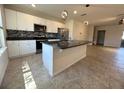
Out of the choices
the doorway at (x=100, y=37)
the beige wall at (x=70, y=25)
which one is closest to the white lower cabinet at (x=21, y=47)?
the beige wall at (x=70, y=25)

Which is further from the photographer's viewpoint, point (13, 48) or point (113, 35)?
point (113, 35)

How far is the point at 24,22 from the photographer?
3793 millimetres

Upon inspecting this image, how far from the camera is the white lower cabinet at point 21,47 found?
10.9 ft

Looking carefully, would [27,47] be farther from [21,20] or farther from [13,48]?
[21,20]

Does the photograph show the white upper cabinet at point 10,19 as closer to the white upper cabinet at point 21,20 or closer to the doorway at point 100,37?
the white upper cabinet at point 21,20

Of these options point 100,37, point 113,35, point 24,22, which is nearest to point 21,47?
point 24,22

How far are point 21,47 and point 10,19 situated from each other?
1.31 m

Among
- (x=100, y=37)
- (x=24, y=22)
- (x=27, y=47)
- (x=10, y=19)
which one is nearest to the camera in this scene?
(x=10, y=19)

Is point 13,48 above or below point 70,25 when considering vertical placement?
below

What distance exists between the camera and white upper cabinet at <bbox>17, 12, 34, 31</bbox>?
3602 mm

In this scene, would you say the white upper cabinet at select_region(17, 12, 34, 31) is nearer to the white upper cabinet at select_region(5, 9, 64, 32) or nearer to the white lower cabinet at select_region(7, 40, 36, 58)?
the white upper cabinet at select_region(5, 9, 64, 32)

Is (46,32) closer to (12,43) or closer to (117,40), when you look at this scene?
(12,43)

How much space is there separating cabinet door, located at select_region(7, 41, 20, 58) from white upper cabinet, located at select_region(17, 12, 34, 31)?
31.0 inches
